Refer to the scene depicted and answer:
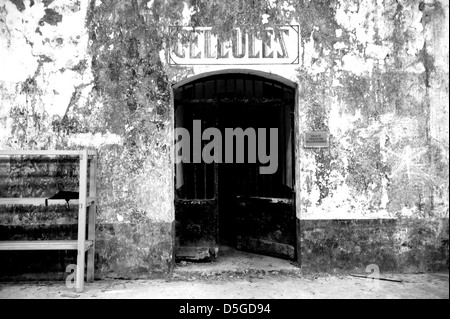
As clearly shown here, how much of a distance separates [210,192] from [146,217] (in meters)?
1.04

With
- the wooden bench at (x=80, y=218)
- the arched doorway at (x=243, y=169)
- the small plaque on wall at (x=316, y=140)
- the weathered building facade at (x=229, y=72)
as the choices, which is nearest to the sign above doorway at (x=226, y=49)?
the weathered building facade at (x=229, y=72)

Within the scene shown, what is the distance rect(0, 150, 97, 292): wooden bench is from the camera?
155 inches

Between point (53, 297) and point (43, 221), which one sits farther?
point (43, 221)

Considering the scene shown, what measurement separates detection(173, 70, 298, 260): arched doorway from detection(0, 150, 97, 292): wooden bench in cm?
109

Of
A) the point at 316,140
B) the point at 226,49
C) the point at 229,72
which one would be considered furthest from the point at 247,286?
the point at 226,49

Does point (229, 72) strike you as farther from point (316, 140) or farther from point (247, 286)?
point (247, 286)

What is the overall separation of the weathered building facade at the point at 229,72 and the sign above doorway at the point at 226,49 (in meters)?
0.02

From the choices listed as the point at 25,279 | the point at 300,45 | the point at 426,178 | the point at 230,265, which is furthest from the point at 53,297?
the point at 426,178

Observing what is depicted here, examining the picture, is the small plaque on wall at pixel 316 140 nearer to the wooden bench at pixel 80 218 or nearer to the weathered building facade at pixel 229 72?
the weathered building facade at pixel 229 72

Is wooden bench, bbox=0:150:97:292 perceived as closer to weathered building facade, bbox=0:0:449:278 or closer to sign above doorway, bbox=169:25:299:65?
weathered building facade, bbox=0:0:449:278

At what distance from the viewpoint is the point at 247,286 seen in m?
4.13

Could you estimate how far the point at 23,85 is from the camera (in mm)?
4449
